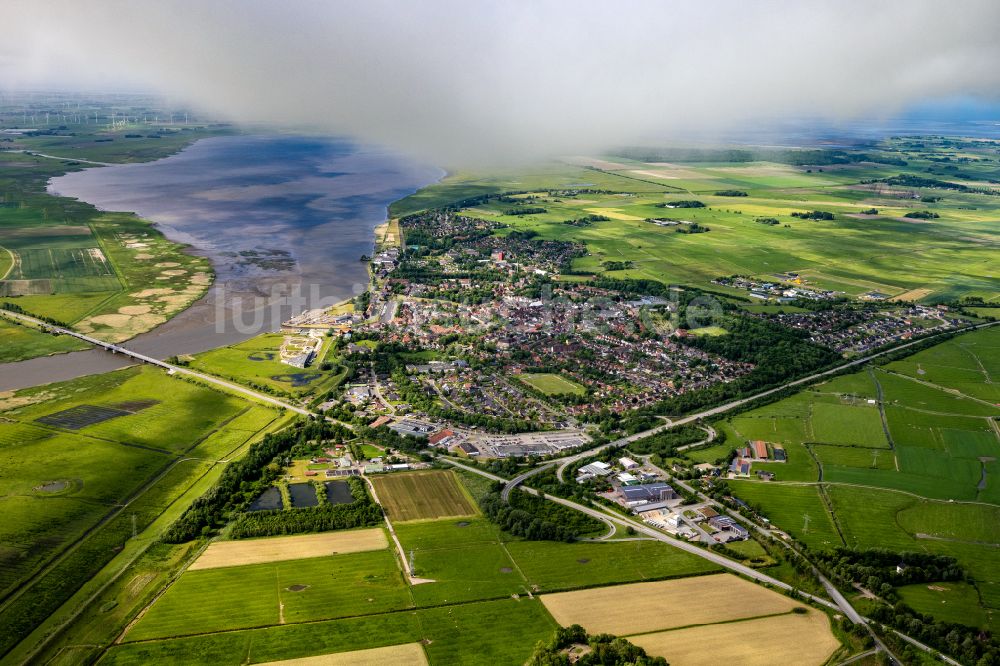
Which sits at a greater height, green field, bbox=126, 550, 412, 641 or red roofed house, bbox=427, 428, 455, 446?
red roofed house, bbox=427, 428, 455, 446

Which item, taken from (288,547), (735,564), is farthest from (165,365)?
(735,564)

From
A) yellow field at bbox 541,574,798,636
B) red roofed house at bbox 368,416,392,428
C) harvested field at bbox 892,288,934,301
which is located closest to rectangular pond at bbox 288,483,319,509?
red roofed house at bbox 368,416,392,428

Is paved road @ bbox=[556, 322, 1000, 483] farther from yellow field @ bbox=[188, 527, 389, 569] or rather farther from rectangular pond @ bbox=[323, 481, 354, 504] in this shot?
yellow field @ bbox=[188, 527, 389, 569]

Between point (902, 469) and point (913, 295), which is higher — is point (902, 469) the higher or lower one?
the lower one

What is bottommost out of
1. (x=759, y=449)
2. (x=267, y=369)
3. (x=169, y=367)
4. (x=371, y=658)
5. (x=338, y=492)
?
(x=371, y=658)

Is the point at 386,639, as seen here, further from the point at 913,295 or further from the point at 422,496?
the point at 913,295

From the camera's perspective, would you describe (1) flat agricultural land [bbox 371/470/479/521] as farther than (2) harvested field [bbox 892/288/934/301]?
No
